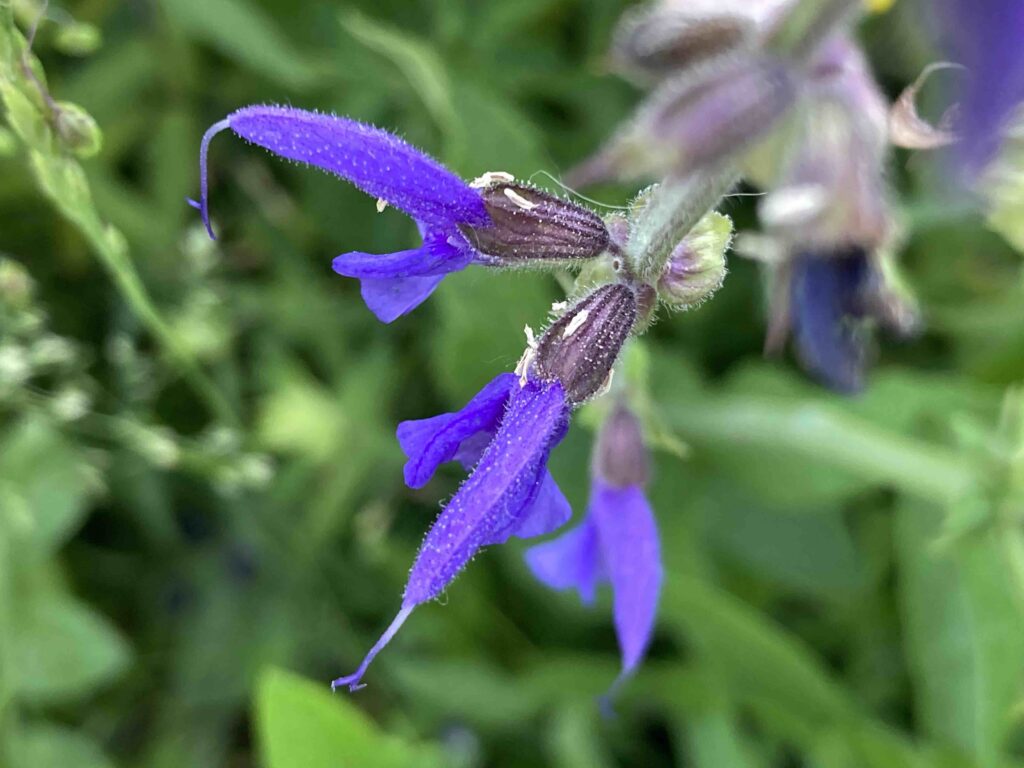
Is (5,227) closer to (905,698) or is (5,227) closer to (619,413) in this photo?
(619,413)

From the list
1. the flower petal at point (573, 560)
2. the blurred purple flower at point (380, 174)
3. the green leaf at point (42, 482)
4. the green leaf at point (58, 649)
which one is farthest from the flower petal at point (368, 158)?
the green leaf at point (58, 649)

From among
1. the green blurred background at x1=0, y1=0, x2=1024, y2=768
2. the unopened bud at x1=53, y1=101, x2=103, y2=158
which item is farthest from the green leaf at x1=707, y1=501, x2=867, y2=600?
the unopened bud at x1=53, y1=101, x2=103, y2=158

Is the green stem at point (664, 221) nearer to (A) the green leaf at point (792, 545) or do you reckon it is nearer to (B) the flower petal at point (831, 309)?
(B) the flower petal at point (831, 309)

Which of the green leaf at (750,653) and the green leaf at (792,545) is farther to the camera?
the green leaf at (792,545)

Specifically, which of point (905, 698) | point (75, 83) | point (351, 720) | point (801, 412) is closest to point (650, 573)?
point (801, 412)

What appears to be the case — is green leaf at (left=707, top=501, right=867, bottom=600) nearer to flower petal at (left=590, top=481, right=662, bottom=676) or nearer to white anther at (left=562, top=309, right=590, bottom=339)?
flower petal at (left=590, top=481, right=662, bottom=676)

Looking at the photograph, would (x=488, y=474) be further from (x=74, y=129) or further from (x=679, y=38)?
(x=679, y=38)
